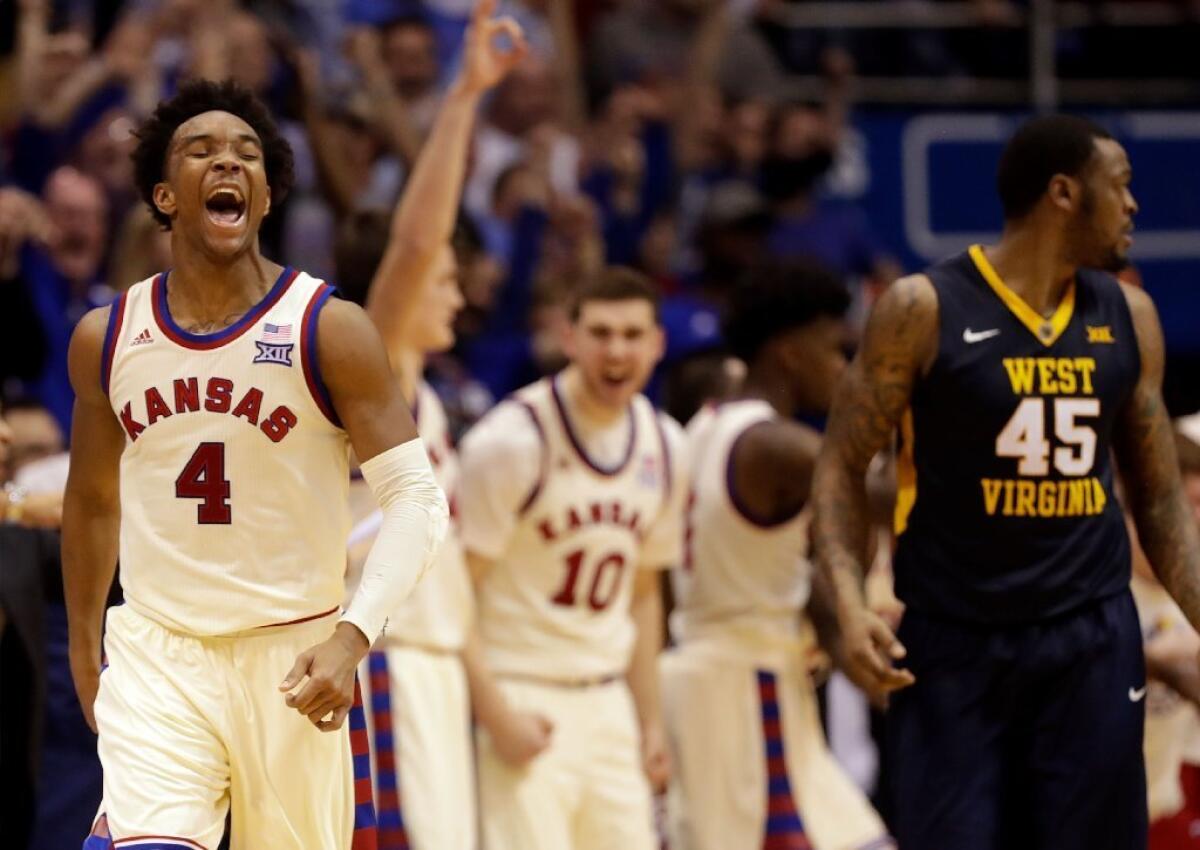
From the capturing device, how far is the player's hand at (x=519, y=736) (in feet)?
22.9

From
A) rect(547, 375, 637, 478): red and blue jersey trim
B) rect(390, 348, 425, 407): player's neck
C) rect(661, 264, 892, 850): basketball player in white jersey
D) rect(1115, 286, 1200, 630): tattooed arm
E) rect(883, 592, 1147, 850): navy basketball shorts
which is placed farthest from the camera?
rect(661, 264, 892, 850): basketball player in white jersey

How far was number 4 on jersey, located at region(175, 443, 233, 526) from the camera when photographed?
187 inches

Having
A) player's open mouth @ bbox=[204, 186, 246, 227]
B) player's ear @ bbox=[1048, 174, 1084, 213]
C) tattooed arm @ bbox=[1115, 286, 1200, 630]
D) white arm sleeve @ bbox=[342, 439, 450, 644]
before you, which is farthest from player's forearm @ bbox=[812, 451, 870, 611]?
player's open mouth @ bbox=[204, 186, 246, 227]

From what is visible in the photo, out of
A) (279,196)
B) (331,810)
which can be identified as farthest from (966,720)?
(279,196)

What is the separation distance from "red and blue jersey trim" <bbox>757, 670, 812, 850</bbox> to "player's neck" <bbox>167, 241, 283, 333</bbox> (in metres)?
3.19

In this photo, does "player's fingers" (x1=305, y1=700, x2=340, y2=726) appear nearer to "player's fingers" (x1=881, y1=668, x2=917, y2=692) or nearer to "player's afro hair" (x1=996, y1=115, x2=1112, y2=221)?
"player's fingers" (x1=881, y1=668, x2=917, y2=692)

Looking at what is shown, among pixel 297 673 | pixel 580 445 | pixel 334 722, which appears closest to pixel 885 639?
pixel 334 722

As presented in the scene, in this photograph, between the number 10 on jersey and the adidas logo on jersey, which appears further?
the number 10 on jersey

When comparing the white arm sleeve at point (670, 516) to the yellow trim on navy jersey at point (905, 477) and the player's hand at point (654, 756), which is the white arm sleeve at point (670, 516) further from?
the yellow trim on navy jersey at point (905, 477)

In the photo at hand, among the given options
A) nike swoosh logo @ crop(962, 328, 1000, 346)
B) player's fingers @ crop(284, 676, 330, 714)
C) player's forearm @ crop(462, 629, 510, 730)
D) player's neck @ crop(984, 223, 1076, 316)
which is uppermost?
player's neck @ crop(984, 223, 1076, 316)

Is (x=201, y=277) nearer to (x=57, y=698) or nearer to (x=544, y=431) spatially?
(x=57, y=698)

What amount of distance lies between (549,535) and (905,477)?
178 cm

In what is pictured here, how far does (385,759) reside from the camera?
6820mm

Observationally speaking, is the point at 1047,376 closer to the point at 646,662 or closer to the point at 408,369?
the point at 408,369
